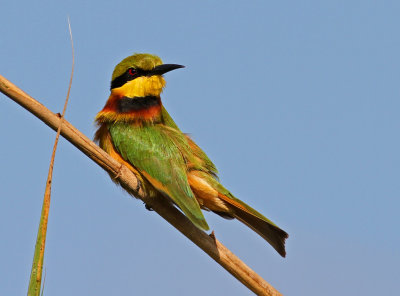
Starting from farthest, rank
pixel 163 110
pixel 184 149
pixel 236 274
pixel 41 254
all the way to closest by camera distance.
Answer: pixel 163 110, pixel 184 149, pixel 236 274, pixel 41 254

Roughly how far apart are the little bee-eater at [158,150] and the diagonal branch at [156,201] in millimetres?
73

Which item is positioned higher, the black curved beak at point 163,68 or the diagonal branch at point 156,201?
the black curved beak at point 163,68

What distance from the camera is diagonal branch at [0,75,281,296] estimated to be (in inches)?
77.4

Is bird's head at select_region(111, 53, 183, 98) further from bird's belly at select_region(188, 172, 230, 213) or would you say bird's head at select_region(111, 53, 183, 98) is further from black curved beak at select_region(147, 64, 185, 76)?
bird's belly at select_region(188, 172, 230, 213)

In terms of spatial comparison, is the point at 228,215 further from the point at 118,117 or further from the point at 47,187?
the point at 47,187

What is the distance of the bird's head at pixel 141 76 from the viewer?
3.46 metres

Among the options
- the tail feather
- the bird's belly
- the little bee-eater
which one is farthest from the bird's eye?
the tail feather

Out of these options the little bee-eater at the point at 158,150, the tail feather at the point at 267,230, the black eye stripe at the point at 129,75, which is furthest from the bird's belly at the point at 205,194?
the black eye stripe at the point at 129,75

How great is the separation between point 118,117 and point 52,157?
1877mm

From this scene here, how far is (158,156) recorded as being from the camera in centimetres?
313

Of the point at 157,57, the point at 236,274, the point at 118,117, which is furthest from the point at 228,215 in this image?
the point at 157,57

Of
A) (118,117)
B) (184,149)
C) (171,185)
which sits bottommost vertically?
(171,185)

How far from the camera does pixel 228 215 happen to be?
3139 mm

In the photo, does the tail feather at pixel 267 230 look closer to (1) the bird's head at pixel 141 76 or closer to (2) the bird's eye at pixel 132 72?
(1) the bird's head at pixel 141 76
